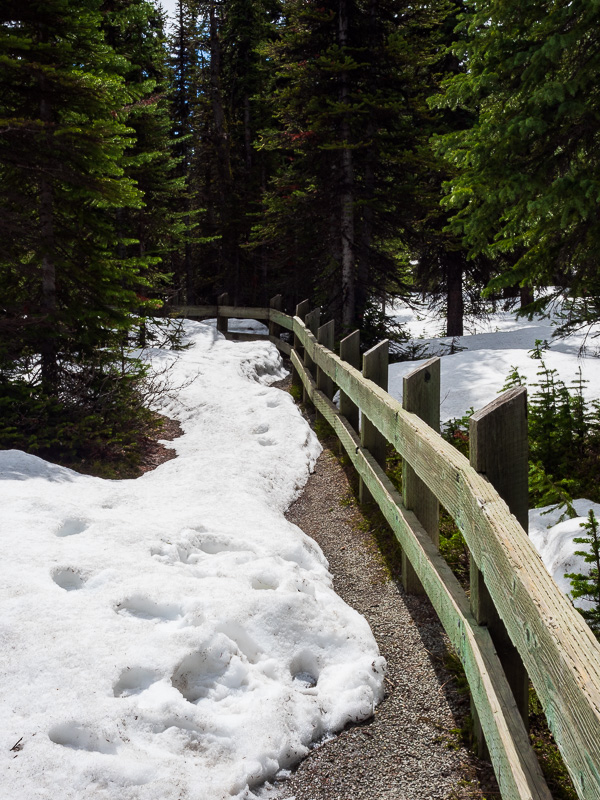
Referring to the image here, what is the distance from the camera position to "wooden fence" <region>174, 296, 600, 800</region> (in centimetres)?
151

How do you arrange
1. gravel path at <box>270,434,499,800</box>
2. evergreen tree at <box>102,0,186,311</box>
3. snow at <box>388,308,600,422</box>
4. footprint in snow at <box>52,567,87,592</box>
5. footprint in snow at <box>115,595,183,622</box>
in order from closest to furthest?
gravel path at <box>270,434,499,800</box> < footprint in snow at <box>115,595,183,622</box> < footprint in snow at <box>52,567,87,592</box> < snow at <box>388,308,600,422</box> < evergreen tree at <box>102,0,186,311</box>

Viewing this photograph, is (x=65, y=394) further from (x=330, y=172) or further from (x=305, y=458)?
(x=330, y=172)

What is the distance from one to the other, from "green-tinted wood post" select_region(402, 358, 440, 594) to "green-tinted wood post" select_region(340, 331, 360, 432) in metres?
2.91

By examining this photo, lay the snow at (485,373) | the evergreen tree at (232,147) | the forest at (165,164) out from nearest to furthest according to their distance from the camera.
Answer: the forest at (165,164) < the snow at (485,373) < the evergreen tree at (232,147)

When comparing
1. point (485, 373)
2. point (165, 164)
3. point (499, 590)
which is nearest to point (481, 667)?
point (499, 590)

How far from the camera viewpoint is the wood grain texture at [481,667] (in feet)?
6.50

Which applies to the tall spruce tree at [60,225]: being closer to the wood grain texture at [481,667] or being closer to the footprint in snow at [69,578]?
the footprint in snow at [69,578]

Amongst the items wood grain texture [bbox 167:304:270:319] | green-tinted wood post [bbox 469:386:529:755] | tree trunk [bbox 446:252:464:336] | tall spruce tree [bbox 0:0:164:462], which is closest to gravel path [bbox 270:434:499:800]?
green-tinted wood post [bbox 469:386:529:755]

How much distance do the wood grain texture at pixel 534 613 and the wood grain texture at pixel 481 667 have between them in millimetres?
317

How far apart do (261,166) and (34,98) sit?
19.0m

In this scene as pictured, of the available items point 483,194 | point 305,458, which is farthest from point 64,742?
point 483,194

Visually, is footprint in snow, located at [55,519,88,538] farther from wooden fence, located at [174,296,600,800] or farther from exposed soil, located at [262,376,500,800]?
wooden fence, located at [174,296,600,800]

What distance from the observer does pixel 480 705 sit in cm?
250

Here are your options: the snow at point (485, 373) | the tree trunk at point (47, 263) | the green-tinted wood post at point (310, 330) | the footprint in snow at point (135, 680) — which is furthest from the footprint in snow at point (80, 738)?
the green-tinted wood post at point (310, 330)
